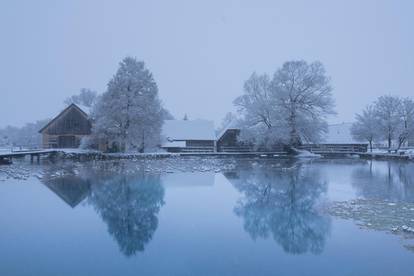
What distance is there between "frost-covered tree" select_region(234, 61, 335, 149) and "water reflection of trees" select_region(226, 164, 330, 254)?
28291 mm

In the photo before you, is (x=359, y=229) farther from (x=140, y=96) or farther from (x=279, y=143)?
(x=279, y=143)

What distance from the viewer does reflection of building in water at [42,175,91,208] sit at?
1617 cm

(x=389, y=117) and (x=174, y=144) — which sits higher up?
(x=389, y=117)

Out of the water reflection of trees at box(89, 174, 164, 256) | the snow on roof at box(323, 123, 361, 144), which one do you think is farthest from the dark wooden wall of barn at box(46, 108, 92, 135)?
the snow on roof at box(323, 123, 361, 144)

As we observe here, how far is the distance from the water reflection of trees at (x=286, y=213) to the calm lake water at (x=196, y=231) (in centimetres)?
4

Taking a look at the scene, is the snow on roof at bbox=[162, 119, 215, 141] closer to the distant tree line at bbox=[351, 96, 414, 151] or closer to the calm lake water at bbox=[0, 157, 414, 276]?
the distant tree line at bbox=[351, 96, 414, 151]

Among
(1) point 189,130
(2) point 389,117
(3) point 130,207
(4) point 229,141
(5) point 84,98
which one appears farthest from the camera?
(5) point 84,98

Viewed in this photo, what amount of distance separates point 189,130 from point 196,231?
164 ft

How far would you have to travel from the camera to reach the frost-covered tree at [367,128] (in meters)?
56.8

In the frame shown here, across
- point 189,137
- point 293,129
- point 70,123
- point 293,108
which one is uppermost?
point 293,108

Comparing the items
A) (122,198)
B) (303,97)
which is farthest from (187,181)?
(303,97)

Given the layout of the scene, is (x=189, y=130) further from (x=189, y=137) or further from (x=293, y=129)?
(x=293, y=129)

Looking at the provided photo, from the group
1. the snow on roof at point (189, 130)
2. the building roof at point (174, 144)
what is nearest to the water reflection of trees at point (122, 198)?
the building roof at point (174, 144)

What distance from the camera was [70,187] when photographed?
63.6 feet
